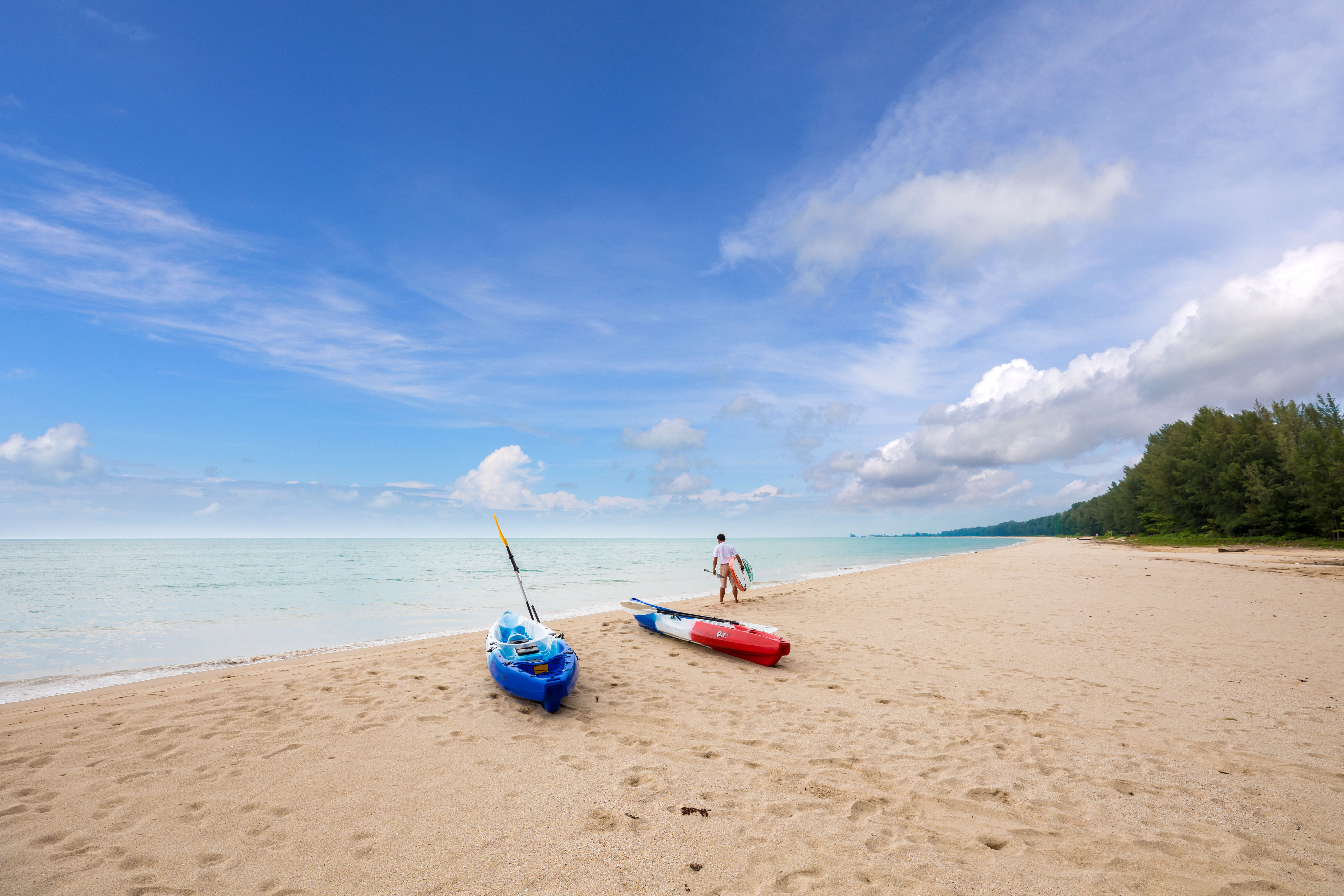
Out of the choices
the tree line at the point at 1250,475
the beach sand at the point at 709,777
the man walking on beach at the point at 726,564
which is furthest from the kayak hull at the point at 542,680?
the tree line at the point at 1250,475

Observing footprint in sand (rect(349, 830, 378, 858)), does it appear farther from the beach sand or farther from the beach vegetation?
the beach vegetation

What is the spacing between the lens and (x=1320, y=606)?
42.1 ft

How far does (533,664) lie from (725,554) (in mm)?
9415

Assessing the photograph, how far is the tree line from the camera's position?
103ft

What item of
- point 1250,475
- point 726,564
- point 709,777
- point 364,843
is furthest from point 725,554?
point 1250,475

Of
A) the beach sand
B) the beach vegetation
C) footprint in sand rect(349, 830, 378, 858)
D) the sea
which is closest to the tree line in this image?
the beach vegetation

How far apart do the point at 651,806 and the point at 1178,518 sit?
6236cm

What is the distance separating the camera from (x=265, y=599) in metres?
20.5

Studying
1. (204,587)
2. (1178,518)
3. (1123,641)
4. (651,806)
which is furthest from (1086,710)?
(1178,518)

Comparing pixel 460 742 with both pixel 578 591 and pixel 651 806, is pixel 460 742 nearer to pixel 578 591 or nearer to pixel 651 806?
pixel 651 806

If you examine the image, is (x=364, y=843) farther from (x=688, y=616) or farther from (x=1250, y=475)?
(x=1250, y=475)

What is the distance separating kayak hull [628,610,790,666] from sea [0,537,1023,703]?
10.3ft

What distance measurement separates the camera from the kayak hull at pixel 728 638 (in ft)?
29.1

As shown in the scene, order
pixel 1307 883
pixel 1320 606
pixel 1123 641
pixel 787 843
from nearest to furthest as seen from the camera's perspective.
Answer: pixel 1307 883, pixel 787 843, pixel 1123 641, pixel 1320 606
